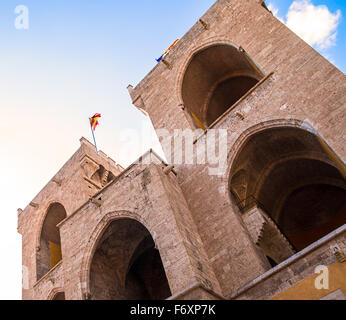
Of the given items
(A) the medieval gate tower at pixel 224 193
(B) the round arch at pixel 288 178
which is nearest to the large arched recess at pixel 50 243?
(A) the medieval gate tower at pixel 224 193

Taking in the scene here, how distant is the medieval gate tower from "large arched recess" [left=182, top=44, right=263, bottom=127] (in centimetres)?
4

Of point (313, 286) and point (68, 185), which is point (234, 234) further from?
point (68, 185)

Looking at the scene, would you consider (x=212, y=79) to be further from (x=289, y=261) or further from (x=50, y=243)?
(x=50, y=243)

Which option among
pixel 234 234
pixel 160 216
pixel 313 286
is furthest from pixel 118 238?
pixel 313 286

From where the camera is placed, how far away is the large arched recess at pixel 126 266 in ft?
27.0

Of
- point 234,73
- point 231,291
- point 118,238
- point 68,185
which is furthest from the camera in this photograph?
point 68,185

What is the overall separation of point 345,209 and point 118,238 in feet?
23.9

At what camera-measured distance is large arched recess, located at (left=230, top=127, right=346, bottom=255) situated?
8.69 metres

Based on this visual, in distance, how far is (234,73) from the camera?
11.6m

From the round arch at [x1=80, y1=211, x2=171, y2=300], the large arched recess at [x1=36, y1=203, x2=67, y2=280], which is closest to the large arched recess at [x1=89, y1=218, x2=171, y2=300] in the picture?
the round arch at [x1=80, y1=211, x2=171, y2=300]

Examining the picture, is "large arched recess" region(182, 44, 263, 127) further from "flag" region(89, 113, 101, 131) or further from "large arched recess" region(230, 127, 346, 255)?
"flag" region(89, 113, 101, 131)

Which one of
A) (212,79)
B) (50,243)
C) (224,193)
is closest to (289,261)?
(224,193)

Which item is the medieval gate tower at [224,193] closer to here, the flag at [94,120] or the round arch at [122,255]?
the round arch at [122,255]

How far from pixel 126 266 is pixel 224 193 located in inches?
137
